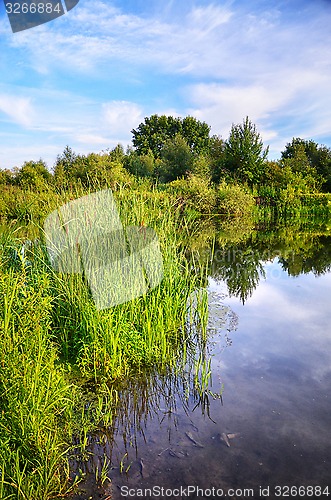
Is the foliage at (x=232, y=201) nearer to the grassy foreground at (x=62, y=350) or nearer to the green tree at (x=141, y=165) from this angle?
the green tree at (x=141, y=165)

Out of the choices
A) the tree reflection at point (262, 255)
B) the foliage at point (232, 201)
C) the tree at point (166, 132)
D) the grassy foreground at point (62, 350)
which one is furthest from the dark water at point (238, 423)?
the tree at point (166, 132)

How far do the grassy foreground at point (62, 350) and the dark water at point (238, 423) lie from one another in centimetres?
26

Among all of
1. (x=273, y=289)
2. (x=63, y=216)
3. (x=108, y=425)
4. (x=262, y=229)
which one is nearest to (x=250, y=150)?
(x=262, y=229)

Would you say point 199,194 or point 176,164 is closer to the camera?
point 199,194

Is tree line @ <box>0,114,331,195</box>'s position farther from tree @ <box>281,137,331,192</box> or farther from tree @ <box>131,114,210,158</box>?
tree @ <box>131,114,210,158</box>

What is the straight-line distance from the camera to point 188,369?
4.27 m

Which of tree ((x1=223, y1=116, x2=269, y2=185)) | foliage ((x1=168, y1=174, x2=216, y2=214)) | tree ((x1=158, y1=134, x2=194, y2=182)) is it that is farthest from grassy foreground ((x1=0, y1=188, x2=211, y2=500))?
tree ((x1=158, y1=134, x2=194, y2=182))

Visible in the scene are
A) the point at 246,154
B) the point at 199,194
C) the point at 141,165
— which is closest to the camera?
the point at 199,194

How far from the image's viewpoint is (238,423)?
334 centimetres

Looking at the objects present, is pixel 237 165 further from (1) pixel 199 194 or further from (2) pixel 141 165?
(2) pixel 141 165

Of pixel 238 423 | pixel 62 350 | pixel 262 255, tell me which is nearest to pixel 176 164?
pixel 262 255

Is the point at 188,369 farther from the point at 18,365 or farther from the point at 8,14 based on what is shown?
the point at 8,14

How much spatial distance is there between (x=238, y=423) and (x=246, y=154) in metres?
25.2

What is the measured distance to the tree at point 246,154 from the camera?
26875mm
